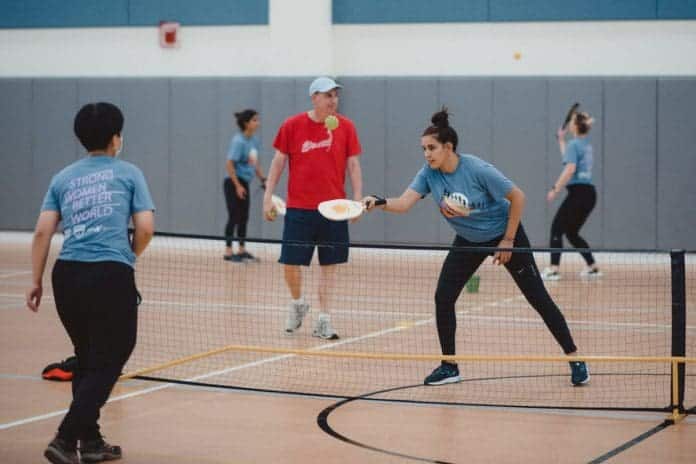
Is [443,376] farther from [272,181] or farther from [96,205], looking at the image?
[96,205]

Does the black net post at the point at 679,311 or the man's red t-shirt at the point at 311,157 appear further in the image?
the man's red t-shirt at the point at 311,157

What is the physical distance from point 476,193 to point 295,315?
115 inches

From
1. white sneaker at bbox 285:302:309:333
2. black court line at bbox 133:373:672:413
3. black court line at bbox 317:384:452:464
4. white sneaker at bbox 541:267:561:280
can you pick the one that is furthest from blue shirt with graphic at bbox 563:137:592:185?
black court line at bbox 317:384:452:464

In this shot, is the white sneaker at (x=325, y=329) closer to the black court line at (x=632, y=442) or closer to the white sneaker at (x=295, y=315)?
the white sneaker at (x=295, y=315)

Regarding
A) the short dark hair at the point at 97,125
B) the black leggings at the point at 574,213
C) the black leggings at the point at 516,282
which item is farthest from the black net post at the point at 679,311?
the black leggings at the point at 574,213

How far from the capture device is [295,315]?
31.8 feet

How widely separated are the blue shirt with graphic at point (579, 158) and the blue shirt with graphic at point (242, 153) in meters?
4.53

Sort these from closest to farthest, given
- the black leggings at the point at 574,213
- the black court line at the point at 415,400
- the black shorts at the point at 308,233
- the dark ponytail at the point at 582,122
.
Result: 1. the black court line at the point at 415,400
2. the black shorts at the point at 308,233
3. the dark ponytail at the point at 582,122
4. the black leggings at the point at 574,213

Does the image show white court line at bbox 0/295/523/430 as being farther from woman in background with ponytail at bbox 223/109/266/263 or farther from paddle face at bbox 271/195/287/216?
woman in background with ponytail at bbox 223/109/266/263

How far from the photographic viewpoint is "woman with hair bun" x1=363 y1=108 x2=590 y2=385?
7180 mm

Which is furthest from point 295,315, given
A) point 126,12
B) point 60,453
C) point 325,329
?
point 126,12

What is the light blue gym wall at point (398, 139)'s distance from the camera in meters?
17.5

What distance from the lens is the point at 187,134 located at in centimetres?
1944

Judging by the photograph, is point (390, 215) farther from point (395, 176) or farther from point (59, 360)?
point (59, 360)
